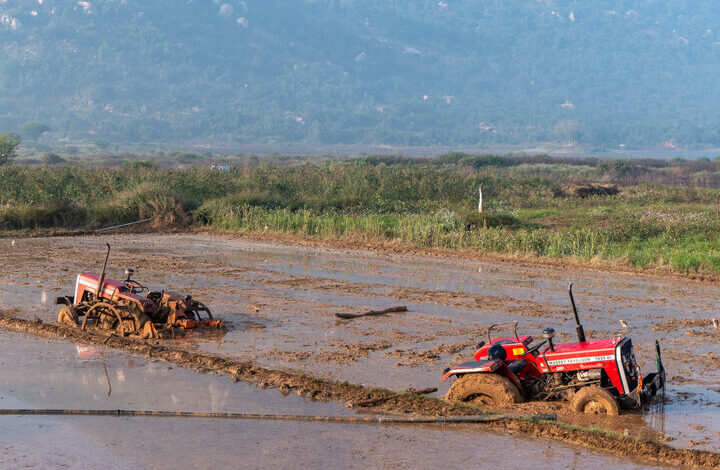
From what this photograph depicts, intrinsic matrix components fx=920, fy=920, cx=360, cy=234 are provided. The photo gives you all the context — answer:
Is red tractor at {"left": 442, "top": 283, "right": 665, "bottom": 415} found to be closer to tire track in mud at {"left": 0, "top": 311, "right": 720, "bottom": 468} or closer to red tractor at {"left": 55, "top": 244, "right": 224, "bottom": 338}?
tire track in mud at {"left": 0, "top": 311, "right": 720, "bottom": 468}

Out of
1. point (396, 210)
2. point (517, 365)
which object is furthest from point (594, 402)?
point (396, 210)

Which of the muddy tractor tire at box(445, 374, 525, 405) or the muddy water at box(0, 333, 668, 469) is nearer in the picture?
the muddy water at box(0, 333, 668, 469)

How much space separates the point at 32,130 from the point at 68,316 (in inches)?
5526

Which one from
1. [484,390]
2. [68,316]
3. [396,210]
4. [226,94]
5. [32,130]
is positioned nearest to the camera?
[484,390]

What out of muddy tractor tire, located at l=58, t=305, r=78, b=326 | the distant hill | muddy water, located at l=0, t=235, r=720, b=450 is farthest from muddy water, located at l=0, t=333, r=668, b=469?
the distant hill

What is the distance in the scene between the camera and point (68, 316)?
44.7ft

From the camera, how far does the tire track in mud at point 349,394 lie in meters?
8.62

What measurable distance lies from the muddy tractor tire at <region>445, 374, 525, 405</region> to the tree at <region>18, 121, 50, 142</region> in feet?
473

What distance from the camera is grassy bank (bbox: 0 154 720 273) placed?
2220 centimetres

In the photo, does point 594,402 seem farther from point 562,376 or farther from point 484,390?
point 484,390

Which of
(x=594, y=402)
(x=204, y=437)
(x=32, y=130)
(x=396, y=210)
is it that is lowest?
(x=204, y=437)

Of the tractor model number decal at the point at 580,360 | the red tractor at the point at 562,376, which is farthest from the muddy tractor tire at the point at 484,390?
the tractor model number decal at the point at 580,360

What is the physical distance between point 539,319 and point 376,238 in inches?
394

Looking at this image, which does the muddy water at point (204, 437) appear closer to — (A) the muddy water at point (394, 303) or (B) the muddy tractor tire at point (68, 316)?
(A) the muddy water at point (394, 303)
